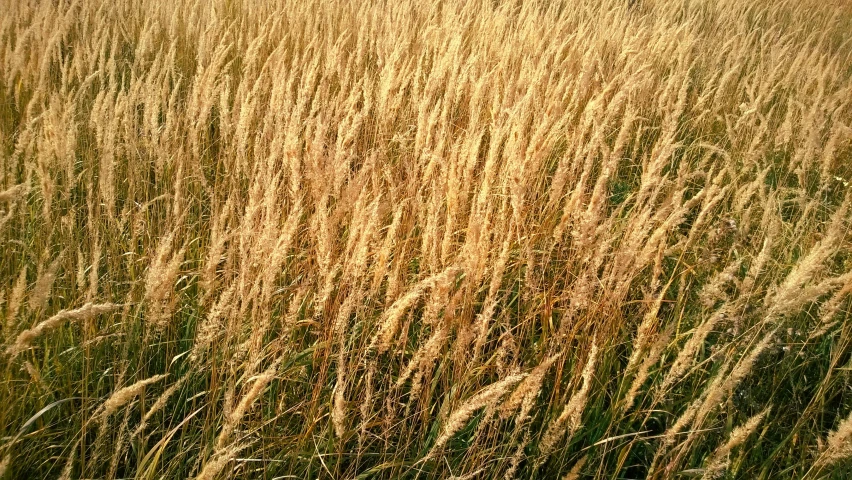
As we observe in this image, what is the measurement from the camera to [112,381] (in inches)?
57.2

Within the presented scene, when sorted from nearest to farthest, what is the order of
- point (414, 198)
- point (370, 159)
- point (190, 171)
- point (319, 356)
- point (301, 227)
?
point (319, 356) → point (370, 159) → point (414, 198) → point (301, 227) → point (190, 171)

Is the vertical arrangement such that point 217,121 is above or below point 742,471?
above

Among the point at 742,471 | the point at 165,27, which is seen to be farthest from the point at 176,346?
the point at 165,27

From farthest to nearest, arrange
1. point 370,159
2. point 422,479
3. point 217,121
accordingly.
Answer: point 217,121, point 370,159, point 422,479

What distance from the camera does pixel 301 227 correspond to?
6.86 feet

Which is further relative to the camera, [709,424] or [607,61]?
[607,61]

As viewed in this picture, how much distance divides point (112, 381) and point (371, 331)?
0.70 metres

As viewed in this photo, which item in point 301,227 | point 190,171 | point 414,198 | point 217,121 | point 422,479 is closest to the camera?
point 422,479

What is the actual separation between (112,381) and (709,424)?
1.56 meters

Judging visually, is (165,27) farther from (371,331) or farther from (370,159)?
(371,331)

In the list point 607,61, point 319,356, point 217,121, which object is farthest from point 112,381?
point 607,61

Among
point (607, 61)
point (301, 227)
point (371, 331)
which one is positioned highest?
point (607, 61)

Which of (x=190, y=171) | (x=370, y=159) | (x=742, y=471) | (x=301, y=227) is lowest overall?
(x=742, y=471)

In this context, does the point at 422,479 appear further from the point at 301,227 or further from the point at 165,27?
the point at 165,27
